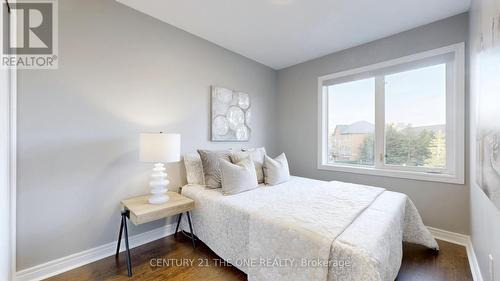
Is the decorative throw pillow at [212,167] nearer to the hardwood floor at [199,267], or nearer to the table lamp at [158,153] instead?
the table lamp at [158,153]

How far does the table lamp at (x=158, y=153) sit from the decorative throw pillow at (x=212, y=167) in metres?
0.45

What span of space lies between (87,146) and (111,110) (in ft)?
1.35

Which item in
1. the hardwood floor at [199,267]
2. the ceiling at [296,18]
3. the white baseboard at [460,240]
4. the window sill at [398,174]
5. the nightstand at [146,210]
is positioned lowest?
the hardwood floor at [199,267]

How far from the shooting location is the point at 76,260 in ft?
6.00

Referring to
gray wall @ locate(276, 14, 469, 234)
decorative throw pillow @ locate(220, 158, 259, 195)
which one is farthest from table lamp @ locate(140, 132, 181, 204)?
gray wall @ locate(276, 14, 469, 234)

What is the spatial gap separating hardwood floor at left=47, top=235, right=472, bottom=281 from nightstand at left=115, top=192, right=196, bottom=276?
126mm

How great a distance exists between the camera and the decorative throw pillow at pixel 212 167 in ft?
7.77

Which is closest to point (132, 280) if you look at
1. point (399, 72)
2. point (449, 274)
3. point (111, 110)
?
point (111, 110)

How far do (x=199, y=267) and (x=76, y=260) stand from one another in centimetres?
111

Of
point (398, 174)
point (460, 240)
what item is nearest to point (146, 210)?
point (398, 174)

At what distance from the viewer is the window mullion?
2.83 meters

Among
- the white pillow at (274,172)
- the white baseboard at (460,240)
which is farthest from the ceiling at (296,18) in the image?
the white baseboard at (460,240)

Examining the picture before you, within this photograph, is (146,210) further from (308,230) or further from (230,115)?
(230,115)

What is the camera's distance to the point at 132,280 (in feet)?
5.44
